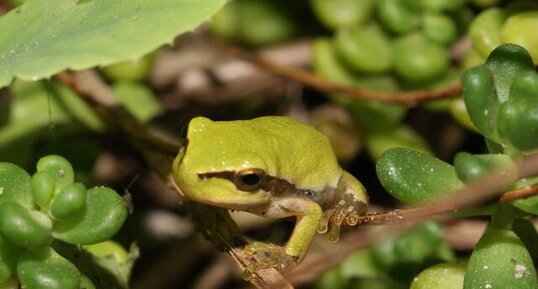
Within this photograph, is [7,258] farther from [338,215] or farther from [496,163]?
[496,163]

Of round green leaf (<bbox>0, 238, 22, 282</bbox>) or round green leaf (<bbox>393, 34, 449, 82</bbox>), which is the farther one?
round green leaf (<bbox>393, 34, 449, 82</bbox>)

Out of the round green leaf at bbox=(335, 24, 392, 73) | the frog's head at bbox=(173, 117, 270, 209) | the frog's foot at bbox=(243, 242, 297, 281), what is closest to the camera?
the frog's foot at bbox=(243, 242, 297, 281)

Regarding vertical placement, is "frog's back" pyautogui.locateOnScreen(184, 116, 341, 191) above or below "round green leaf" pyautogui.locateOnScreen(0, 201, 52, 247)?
below

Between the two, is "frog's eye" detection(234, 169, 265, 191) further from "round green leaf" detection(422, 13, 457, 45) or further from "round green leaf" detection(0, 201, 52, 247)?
"round green leaf" detection(422, 13, 457, 45)

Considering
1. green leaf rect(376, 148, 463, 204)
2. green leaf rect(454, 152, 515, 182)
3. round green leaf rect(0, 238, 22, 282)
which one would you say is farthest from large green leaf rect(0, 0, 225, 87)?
green leaf rect(454, 152, 515, 182)

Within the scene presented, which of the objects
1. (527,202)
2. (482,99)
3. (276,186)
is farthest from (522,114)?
(276,186)

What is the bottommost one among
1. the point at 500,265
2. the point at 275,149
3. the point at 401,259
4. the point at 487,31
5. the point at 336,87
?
the point at 401,259

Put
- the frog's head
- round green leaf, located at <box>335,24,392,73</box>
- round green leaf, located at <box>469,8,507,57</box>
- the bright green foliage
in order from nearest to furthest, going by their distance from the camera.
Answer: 1. the frog's head
2. round green leaf, located at <box>469,8,507,57</box>
3. round green leaf, located at <box>335,24,392,73</box>
4. the bright green foliage
